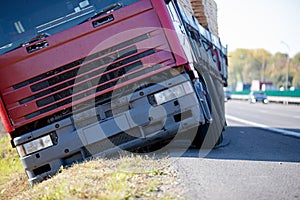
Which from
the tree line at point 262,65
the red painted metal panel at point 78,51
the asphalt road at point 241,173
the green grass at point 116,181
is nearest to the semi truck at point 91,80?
the red painted metal panel at point 78,51

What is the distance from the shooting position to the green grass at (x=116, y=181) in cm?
430

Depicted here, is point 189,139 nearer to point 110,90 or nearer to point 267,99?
point 110,90

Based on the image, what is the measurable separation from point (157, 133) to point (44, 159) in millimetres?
1772

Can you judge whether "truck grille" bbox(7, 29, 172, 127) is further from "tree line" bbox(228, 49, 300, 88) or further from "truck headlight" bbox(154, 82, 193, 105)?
"tree line" bbox(228, 49, 300, 88)

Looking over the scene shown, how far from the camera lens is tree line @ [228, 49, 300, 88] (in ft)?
362

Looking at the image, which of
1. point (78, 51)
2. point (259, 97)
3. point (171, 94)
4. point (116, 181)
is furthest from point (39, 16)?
point (259, 97)

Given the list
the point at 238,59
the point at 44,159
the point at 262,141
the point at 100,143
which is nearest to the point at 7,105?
the point at 44,159

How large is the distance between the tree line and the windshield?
339 ft

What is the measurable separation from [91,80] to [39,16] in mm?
1310

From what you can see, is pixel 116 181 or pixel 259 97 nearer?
pixel 116 181

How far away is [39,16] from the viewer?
6.39 metres

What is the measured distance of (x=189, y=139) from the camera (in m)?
7.48

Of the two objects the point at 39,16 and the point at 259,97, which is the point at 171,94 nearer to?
the point at 39,16

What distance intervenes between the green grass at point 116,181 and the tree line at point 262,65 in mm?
103633
